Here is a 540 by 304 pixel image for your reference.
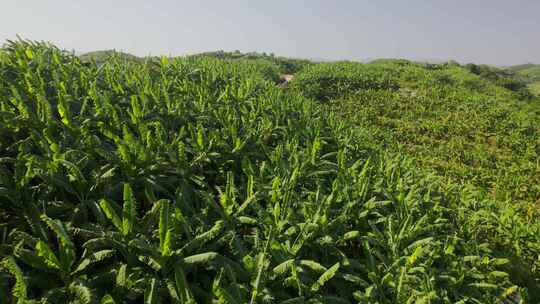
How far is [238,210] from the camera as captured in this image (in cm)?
480

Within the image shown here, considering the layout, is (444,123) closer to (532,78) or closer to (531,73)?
(532,78)

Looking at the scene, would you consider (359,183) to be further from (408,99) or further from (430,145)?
(408,99)

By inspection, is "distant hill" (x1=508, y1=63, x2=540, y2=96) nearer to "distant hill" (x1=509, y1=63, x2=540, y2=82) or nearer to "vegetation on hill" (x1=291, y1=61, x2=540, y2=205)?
"distant hill" (x1=509, y1=63, x2=540, y2=82)

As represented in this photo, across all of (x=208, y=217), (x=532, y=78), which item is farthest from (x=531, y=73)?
(x=208, y=217)

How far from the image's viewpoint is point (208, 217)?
482cm

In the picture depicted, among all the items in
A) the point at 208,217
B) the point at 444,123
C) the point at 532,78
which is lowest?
the point at 444,123

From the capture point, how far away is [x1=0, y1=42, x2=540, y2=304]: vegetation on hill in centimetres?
361

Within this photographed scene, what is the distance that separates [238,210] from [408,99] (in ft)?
68.4

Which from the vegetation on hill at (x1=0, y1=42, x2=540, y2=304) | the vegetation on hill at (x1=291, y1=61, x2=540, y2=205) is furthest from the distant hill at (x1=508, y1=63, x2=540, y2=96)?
the vegetation on hill at (x1=0, y1=42, x2=540, y2=304)

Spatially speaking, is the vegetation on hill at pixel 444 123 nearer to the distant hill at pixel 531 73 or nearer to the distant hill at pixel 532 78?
the distant hill at pixel 532 78

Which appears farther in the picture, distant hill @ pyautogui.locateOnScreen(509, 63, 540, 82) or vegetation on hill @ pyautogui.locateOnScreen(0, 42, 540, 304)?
distant hill @ pyautogui.locateOnScreen(509, 63, 540, 82)

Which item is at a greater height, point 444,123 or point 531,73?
point 531,73

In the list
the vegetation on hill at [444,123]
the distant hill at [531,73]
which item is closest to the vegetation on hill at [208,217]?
the vegetation on hill at [444,123]

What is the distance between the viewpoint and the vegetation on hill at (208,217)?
3.61 m
